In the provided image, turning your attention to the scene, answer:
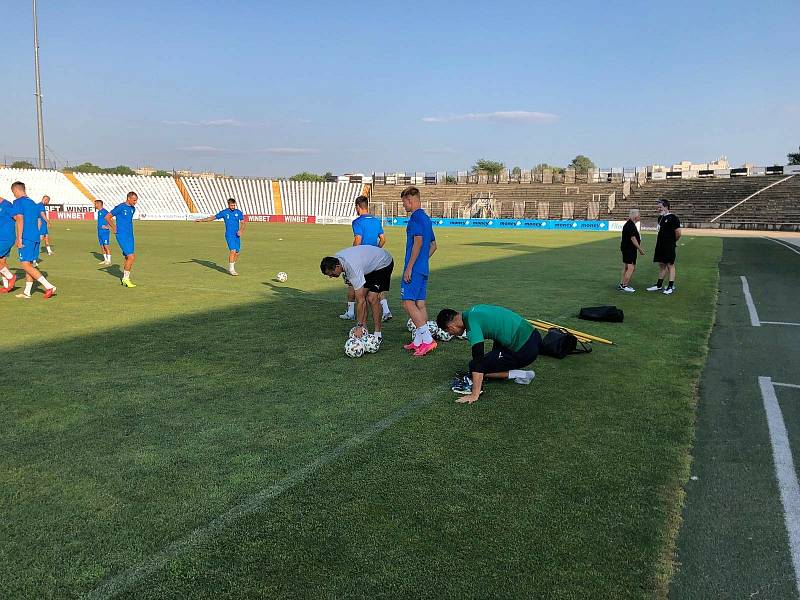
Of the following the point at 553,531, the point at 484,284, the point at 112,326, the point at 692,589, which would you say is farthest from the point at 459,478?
the point at 484,284

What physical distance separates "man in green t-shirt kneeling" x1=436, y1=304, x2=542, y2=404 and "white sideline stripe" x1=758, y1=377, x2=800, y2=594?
2209 mm

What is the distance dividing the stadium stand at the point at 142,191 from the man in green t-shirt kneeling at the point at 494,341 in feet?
196

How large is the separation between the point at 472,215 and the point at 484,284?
179 ft

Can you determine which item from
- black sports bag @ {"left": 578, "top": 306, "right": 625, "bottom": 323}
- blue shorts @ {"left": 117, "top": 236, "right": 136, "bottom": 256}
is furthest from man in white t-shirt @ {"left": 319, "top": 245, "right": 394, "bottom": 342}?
blue shorts @ {"left": 117, "top": 236, "right": 136, "bottom": 256}

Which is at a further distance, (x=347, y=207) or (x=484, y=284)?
(x=347, y=207)

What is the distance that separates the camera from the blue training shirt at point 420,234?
23.4 feet

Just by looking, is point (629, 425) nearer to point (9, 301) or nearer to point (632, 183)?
point (9, 301)

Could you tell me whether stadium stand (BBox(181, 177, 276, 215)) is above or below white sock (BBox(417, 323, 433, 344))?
above

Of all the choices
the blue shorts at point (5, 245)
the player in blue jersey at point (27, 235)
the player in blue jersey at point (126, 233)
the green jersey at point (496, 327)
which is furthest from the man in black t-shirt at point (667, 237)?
the blue shorts at point (5, 245)

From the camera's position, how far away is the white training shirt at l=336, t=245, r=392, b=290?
687 cm

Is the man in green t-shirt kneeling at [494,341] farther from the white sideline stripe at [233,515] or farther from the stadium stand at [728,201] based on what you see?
the stadium stand at [728,201]

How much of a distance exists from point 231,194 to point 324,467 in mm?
73163

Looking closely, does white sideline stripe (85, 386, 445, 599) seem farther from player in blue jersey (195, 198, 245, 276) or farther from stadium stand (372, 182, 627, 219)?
stadium stand (372, 182, 627, 219)

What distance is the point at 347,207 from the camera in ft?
231
